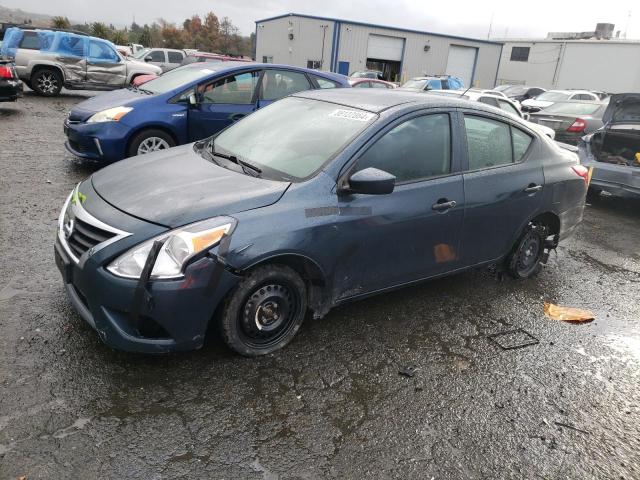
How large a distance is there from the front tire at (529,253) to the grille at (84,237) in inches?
137

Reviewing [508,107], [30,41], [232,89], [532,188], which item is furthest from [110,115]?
[30,41]

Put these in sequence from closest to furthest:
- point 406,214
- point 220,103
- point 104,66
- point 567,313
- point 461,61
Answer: point 406,214, point 567,313, point 220,103, point 104,66, point 461,61

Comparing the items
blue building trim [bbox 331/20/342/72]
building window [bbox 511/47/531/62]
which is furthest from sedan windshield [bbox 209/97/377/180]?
building window [bbox 511/47/531/62]

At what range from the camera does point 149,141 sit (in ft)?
22.2

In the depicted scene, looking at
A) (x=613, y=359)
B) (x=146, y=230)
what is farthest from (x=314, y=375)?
(x=613, y=359)

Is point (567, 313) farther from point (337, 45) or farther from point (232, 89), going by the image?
point (337, 45)

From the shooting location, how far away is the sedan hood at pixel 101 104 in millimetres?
6637

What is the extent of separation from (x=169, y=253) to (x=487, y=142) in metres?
2.76

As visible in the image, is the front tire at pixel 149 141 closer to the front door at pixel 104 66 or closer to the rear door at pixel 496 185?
the rear door at pixel 496 185

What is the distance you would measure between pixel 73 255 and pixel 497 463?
259 cm

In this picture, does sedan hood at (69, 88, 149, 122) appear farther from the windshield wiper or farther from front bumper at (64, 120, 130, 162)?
the windshield wiper

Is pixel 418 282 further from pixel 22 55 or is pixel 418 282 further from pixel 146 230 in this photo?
pixel 22 55

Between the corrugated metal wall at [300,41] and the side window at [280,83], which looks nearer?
the side window at [280,83]

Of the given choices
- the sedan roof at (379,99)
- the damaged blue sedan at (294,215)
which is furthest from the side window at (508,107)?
the sedan roof at (379,99)
